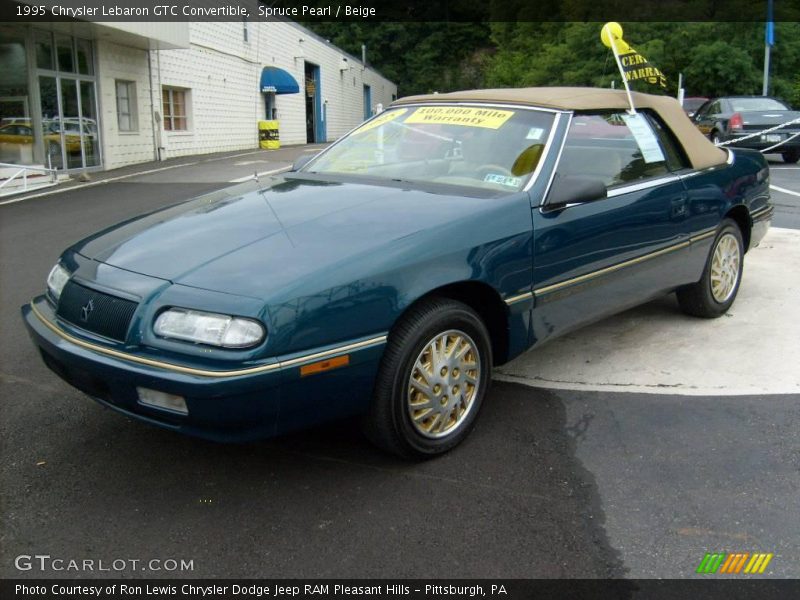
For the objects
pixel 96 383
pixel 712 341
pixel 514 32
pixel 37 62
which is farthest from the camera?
pixel 514 32

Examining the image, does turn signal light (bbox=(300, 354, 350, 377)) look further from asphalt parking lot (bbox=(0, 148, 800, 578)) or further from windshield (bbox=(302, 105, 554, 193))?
windshield (bbox=(302, 105, 554, 193))

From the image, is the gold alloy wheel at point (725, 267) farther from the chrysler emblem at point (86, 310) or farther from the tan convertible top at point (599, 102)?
the chrysler emblem at point (86, 310)

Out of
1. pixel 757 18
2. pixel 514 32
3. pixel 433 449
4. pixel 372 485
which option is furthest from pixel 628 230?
pixel 514 32

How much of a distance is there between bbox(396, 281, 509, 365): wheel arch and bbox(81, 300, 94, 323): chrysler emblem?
1.39m

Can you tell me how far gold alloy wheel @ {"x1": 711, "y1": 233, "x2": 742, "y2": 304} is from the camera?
207 inches

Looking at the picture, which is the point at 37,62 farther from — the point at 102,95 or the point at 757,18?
the point at 757,18

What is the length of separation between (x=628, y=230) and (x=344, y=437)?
6.44 ft

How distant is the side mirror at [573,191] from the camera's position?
146 inches

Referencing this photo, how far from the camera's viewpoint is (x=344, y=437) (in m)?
3.59

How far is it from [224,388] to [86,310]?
0.80 metres

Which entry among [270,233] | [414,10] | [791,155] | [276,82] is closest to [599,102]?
[270,233]

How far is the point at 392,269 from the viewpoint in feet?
9.87

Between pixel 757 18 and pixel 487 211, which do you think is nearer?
pixel 487 211

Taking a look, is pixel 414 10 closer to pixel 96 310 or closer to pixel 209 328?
pixel 96 310
